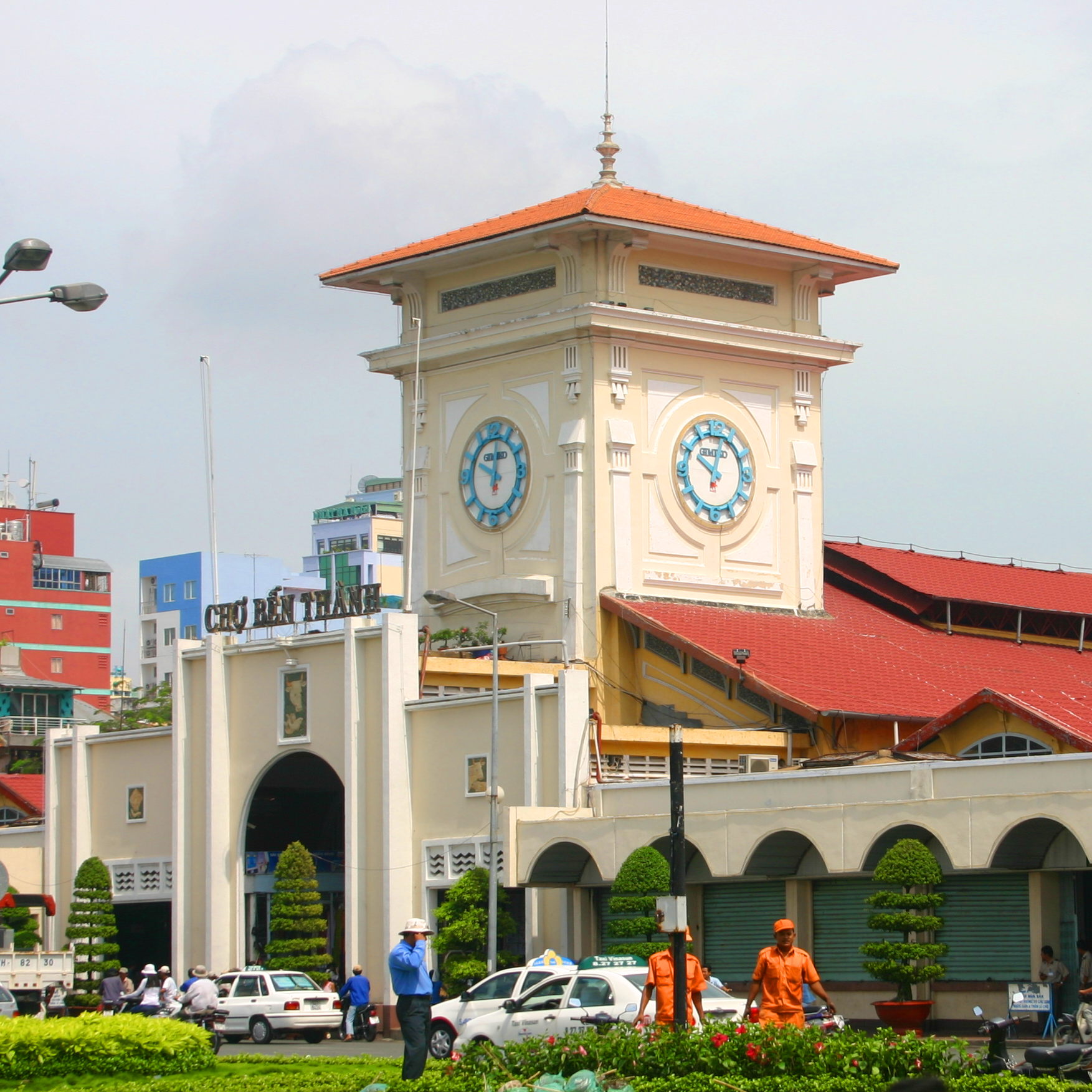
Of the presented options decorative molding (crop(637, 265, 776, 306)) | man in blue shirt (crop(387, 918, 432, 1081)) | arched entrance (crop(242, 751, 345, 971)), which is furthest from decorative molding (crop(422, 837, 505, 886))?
man in blue shirt (crop(387, 918, 432, 1081))

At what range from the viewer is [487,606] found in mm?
56312

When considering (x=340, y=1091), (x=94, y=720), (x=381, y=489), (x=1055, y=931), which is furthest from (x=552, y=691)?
(x=381, y=489)

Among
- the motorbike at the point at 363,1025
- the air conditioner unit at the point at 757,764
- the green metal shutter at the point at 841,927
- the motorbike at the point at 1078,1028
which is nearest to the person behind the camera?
the motorbike at the point at 1078,1028

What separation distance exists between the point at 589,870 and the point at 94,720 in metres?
77.0

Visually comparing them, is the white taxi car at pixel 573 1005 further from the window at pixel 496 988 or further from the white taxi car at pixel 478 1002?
the window at pixel 496 988

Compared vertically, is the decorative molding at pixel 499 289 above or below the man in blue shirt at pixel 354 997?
above

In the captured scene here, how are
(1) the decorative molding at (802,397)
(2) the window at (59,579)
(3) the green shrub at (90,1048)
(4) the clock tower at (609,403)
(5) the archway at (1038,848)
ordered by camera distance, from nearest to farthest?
(3) the green shrub at (90,1048), (5) the archway at (1038,848), (4) the clock tower at (609,403), (1) the decorative molding at (802,397), (2) the window at (59,579)

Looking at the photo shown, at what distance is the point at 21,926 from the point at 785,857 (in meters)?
24.7

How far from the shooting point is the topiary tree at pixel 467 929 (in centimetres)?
4612

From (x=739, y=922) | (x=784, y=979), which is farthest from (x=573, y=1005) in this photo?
(x=739, y=922)

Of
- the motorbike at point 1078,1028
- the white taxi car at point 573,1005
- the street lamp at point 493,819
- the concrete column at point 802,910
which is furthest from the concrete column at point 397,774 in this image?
the motorbike at point 1078,1028

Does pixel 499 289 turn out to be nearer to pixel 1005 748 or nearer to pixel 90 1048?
pixel 1005 748

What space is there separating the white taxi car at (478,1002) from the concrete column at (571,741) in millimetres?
8881

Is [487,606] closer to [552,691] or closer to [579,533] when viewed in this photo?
[579,533]
